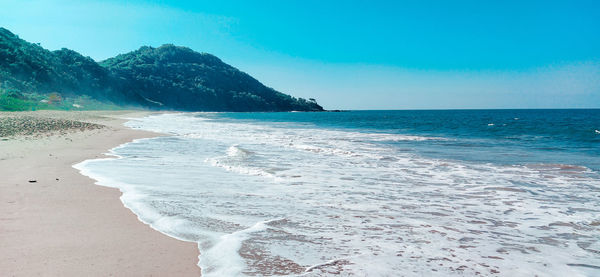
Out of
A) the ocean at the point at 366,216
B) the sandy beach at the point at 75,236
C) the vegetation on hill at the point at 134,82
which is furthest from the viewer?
the vegetation on hill at the point at 134,82

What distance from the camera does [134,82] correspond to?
127 m

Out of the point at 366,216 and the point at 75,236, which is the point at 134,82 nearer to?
the point at 75,236

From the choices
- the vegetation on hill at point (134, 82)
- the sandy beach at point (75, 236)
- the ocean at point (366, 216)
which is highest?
the vegetation on hill at point (134, 82)

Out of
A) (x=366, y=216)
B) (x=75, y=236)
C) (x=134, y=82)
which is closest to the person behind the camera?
(x=75, y=236)

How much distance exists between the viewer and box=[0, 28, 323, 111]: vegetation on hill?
221 ft

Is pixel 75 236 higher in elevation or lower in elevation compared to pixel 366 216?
higher

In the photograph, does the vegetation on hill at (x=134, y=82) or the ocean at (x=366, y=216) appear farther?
the vegetation on hill at (x=134, y=82)

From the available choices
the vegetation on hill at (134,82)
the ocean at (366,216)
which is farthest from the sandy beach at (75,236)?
the vegetation on hill at (134,82)

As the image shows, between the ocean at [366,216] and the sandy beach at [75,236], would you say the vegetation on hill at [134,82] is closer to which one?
the sandy beach at [75,236]

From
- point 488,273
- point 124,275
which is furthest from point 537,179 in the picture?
point 124,275

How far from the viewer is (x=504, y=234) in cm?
435

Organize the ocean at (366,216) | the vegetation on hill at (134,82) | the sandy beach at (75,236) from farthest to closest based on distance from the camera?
the vegetation on hill at (134,82) → the ocean at (366,216) → the sandy beach at (75,236)

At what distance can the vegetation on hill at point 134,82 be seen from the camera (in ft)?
221

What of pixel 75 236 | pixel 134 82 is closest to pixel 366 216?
pixel 75 236
